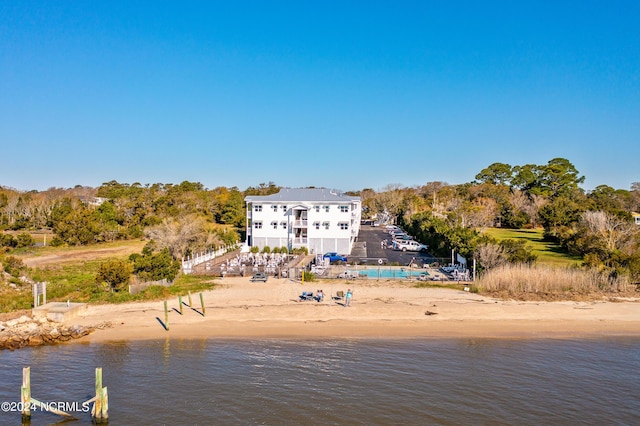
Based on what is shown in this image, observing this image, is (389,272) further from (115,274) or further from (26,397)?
(26,397)

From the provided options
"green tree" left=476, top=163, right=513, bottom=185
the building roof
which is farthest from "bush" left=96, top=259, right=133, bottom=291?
"green tree" left=476, top=163, right=513, bottom=185

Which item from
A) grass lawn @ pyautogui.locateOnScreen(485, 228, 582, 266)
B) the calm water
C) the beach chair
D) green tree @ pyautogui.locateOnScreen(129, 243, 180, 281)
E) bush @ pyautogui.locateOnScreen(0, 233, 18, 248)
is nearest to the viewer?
the calm water

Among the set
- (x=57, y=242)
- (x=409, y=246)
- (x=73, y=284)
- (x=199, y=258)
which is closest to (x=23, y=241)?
(x=57, y=242)

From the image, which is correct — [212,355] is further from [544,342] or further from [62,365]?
[544,342]

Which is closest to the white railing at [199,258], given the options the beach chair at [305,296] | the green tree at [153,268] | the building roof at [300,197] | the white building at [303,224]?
the white building at [303,224]

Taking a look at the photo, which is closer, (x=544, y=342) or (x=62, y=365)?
(x=62, y=365)

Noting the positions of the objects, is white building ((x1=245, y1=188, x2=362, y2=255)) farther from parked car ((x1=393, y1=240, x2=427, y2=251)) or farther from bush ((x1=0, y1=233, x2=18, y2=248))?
bush ((x1=0, y1=233, x2=18, y2=248))

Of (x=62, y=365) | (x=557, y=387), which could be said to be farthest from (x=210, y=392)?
(x=557, y=387)
